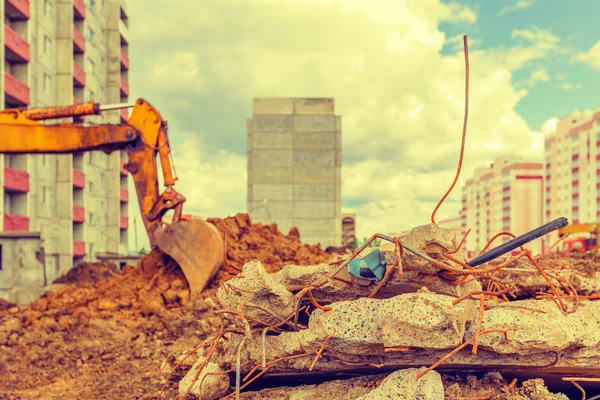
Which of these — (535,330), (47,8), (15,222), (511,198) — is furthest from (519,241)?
(511,198)

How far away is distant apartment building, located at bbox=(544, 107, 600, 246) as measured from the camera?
213 feet

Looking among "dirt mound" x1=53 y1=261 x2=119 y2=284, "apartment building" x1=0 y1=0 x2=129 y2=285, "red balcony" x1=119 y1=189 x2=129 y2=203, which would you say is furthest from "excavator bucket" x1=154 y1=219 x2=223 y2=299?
"red balcony" x1=119 y1=189 x2=129 y2=203

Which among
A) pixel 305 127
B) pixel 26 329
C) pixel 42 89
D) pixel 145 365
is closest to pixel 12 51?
pixel 42 89

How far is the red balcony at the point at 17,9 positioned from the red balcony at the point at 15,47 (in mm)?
889

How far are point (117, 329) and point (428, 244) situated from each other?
856 cm

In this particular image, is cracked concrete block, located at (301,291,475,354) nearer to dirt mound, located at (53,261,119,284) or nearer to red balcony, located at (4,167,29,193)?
dirt mound, located at (53,261,119,284)

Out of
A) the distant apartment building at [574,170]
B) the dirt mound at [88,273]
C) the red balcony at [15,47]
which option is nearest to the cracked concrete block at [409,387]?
the dirt mound at [88,273]

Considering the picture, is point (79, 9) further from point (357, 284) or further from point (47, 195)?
point (357, 284)

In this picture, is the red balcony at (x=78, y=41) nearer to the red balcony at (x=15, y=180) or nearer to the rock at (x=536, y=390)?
the red balcony at (x=15, y=180)

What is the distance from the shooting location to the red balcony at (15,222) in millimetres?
25797

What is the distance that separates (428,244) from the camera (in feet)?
9.82

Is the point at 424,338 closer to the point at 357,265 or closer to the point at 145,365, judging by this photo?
the point at 357,265

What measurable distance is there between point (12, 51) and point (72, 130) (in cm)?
1805

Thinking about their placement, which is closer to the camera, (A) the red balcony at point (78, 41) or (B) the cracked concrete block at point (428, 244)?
(B) the cracked concrete block at point (428, 244)
